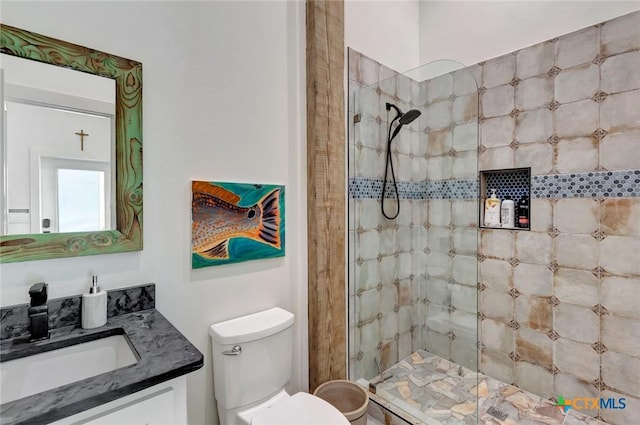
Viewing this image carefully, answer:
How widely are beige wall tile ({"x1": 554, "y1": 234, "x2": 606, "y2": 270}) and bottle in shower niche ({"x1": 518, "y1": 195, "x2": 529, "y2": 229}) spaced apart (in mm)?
190

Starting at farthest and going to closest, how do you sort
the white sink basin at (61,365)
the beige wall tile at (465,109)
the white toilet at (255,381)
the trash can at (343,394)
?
1. the beige wall tile at (465,109)
2. the trash can at (343,394)
3. the white toilet at (255,381)
4. the white sink basin at (61,365)

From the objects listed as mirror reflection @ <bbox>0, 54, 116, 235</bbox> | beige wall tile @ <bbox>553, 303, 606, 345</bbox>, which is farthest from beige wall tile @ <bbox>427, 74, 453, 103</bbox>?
mirror reflection @ <bbox>0, 54, 116, 235</bbox>

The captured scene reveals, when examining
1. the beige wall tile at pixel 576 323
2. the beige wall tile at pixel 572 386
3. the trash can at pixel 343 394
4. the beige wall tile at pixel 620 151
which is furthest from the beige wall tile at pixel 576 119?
the trash can at pixel 343 394

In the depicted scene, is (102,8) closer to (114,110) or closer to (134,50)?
(134,50)

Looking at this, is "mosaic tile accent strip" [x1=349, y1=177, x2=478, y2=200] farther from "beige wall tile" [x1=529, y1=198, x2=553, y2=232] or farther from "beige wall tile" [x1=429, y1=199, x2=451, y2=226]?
"beige wall tile" [x1=529, y1=198, x2=553, y2=232]

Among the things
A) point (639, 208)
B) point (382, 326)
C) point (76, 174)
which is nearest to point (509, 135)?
point (639, 208)

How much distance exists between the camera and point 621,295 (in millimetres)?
1655

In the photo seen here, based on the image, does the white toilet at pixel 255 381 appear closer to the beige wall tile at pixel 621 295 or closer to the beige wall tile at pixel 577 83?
the beige wall tile at pixel 621 295

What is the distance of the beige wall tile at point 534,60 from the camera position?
1878 mm

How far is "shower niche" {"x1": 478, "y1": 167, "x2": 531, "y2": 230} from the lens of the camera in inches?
78.9

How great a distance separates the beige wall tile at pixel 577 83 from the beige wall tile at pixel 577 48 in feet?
0.13

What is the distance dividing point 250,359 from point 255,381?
110mm

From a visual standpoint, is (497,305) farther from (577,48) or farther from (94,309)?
(94,309)

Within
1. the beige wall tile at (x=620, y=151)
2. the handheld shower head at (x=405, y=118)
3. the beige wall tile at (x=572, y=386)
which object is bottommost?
the beige wall tile at (x=572, y=386)
